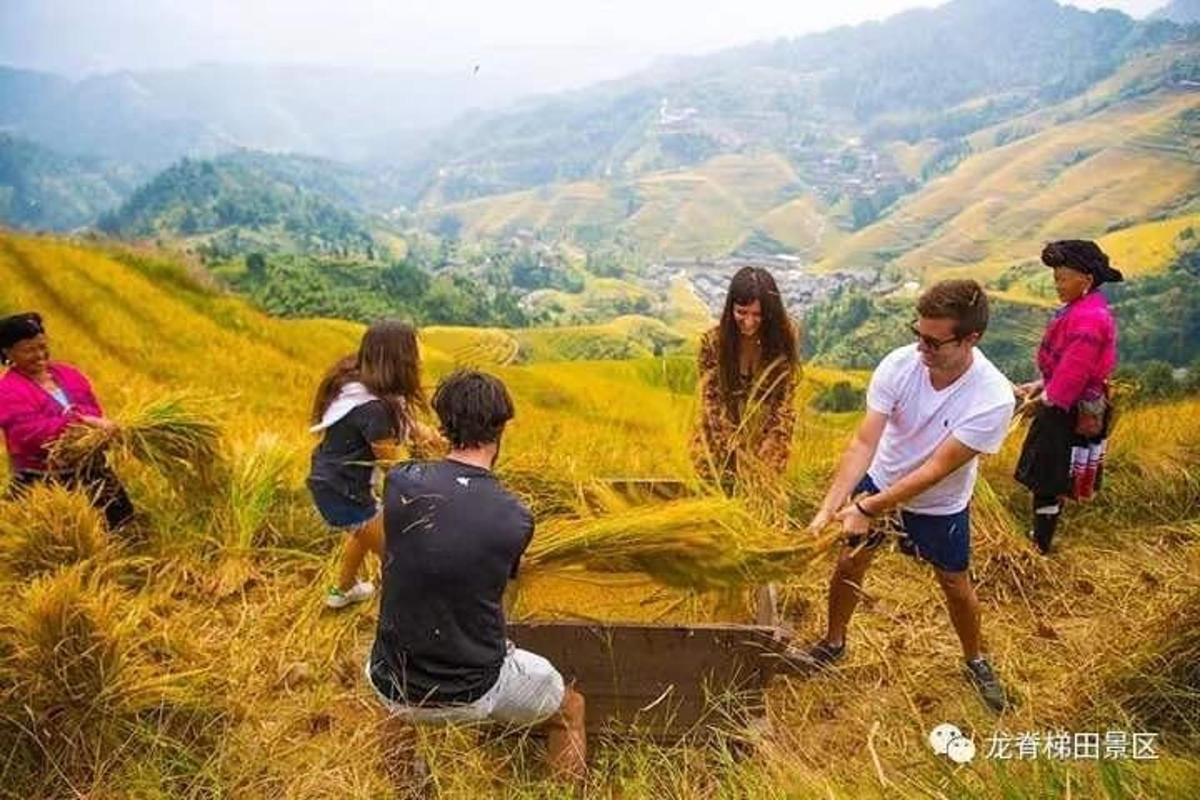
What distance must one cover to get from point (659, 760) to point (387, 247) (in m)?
106

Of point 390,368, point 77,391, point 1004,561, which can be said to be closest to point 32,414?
point 77,391

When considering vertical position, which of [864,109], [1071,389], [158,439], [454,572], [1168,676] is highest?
[454,572]

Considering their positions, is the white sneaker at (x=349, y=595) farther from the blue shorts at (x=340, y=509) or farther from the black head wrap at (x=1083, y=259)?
the black head wrap at (x=1083, y=259)

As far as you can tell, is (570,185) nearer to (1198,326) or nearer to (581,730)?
(1198,326)

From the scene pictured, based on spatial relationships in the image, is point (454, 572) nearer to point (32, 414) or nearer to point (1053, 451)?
point (32, 414)

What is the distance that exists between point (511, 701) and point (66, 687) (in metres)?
1.30

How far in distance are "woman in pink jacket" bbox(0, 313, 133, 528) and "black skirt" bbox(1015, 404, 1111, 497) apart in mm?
3796

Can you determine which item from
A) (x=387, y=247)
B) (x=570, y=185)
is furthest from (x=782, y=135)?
(x=387, y=247)

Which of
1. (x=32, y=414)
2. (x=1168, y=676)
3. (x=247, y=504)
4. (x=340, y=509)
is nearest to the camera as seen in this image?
(x=1168, y=676)

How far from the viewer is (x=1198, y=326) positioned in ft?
126

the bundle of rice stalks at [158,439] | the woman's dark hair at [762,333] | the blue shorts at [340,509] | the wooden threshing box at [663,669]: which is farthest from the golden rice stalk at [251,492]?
the woman's dark hair at [762,333]

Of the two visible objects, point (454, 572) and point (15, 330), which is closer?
point (454, 572)

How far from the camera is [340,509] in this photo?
126 inches

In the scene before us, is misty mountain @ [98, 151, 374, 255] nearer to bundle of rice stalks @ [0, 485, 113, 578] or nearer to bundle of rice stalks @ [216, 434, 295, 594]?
bundle of rice stalks @ [216, 434, 295, 594]
